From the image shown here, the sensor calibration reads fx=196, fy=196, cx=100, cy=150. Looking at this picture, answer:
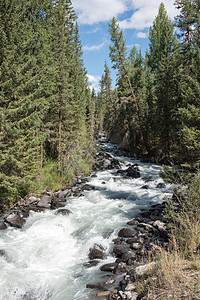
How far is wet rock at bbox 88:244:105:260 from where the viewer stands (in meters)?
7.51

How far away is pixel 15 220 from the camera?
9.68 metres

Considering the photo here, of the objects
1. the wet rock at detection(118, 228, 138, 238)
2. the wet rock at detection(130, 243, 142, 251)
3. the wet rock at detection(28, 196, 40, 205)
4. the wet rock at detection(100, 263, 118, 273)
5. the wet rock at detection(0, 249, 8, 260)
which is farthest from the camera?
the wet rock at detection(28, 196, 40, 205)

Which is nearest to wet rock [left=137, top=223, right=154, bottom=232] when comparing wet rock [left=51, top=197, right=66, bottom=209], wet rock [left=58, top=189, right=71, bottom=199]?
wet rock [left=51, top=197, right=66, bottom=209]

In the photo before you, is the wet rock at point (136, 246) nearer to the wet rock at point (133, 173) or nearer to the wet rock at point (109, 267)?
the wet rock at point (109, 267)

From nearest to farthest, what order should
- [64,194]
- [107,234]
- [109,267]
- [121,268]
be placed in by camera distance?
[121,268] < [109,267] < [107,234] < [64,194]

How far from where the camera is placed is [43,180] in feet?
48.6

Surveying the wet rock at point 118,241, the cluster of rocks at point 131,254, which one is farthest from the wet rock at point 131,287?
the wet rock at point 118,241

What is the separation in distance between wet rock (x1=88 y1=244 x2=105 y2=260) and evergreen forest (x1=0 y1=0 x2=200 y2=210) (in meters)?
4.89

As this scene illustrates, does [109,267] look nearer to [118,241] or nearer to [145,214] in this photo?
[118,241]

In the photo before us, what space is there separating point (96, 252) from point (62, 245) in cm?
158

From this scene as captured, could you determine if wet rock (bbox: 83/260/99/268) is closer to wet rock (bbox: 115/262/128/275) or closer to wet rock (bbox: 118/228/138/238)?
wet rock (bbox: 115/262/128/275)

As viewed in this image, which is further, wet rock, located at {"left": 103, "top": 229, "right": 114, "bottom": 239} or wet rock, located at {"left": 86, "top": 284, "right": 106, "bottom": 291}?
wet rock, located at {"left": 103, "top": 229, "right": 114, "bottom": 239}

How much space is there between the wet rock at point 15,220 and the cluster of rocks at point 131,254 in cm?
400

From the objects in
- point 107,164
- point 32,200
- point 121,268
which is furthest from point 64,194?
point 107,164
